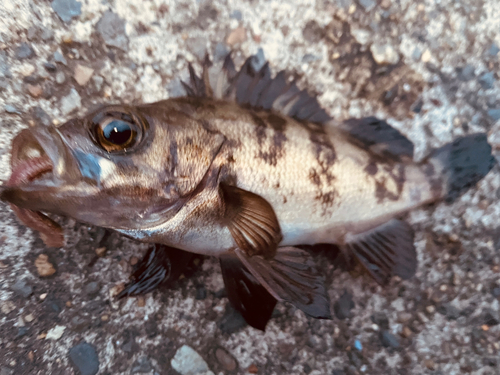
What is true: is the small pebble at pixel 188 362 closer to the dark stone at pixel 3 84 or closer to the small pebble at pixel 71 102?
the small pebble at pixel 71 102

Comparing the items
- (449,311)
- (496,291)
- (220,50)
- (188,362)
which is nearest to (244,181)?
(220,50)

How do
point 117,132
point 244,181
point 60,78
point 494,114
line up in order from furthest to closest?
point 494,114, point 60,78, point 244,181, point 117,132

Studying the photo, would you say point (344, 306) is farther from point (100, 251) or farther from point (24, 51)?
point (24, 51)

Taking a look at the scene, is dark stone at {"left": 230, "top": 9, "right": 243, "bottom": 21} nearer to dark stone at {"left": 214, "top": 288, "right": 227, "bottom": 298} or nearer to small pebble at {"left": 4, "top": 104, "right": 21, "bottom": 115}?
small pebble at {"left": 4, "top": 104, "right": 21, "bottom": 115}

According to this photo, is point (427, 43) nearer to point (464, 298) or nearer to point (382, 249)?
point (382, 249)

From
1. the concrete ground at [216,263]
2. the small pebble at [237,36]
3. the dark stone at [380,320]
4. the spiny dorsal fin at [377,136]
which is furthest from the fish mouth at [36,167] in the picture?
the dark stone at [380,320]

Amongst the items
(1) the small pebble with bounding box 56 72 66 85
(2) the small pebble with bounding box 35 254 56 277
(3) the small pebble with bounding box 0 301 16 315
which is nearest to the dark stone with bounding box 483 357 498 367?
(2) the small pebble with bounding box 35 254 56 277
